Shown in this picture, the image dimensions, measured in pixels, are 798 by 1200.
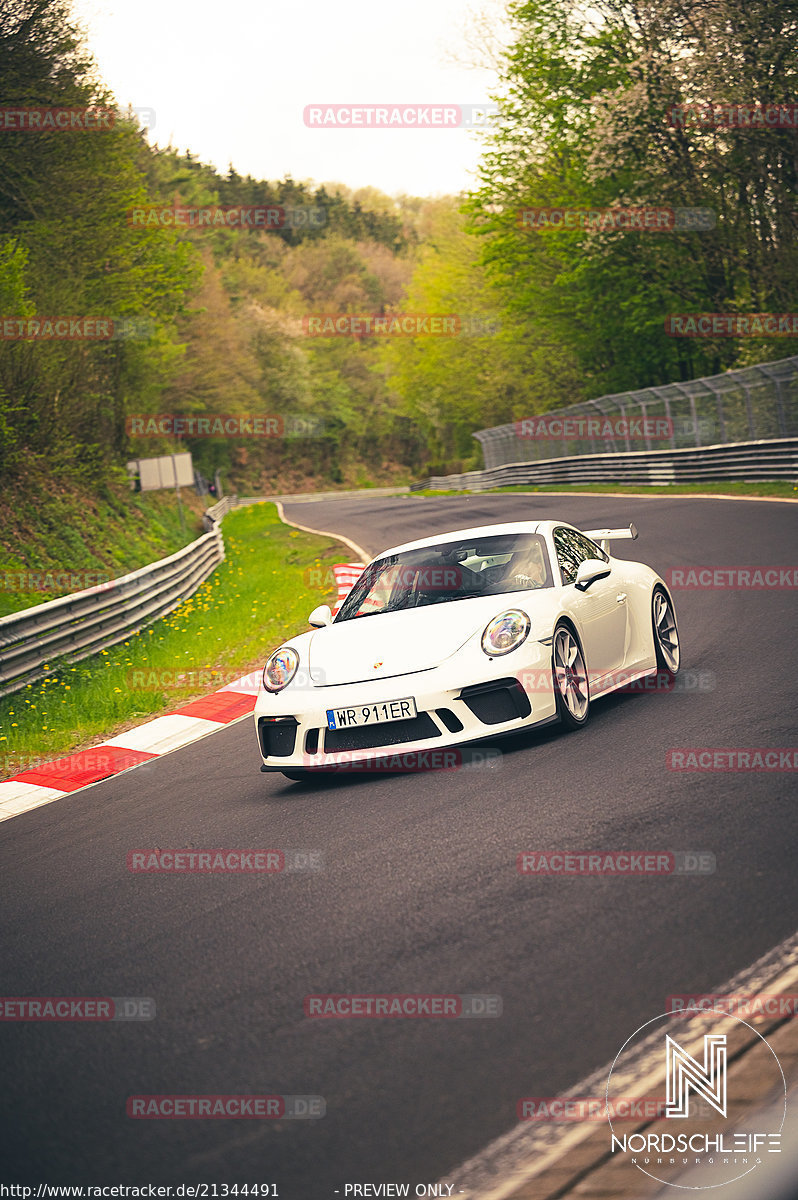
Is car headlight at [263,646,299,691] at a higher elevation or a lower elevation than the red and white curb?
higher

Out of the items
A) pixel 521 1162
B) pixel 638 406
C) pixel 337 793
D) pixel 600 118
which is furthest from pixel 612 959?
pixel 600 118

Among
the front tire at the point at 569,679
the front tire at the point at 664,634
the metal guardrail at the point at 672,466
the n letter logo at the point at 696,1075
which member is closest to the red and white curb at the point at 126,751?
the front tire at the point at 569,679

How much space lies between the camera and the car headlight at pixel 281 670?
6.95 m

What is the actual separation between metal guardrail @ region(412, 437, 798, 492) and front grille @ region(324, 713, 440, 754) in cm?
1966

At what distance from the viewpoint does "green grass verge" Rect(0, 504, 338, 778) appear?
10.4 metres

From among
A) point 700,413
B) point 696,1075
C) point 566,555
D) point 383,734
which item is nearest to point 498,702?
point 383,734

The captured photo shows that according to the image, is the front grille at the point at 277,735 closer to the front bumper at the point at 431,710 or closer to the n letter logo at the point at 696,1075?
the front bumper at the point at 431,710

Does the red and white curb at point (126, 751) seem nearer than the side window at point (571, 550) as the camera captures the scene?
No

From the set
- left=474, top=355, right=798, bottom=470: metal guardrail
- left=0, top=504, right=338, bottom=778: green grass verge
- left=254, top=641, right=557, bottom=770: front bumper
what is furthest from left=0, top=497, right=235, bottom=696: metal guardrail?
left=474, top=355, right=798, bottom=470: metal guardrail

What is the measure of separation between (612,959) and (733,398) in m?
25.8

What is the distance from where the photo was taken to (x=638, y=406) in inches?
1346

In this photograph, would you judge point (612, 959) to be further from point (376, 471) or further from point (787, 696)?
point (376, 471)

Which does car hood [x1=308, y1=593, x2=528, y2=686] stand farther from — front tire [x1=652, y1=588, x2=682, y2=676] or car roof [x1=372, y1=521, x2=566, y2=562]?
front tire [x1=652, y1=588, x2=682, y2=676]

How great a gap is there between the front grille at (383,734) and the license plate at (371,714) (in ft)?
0.15
